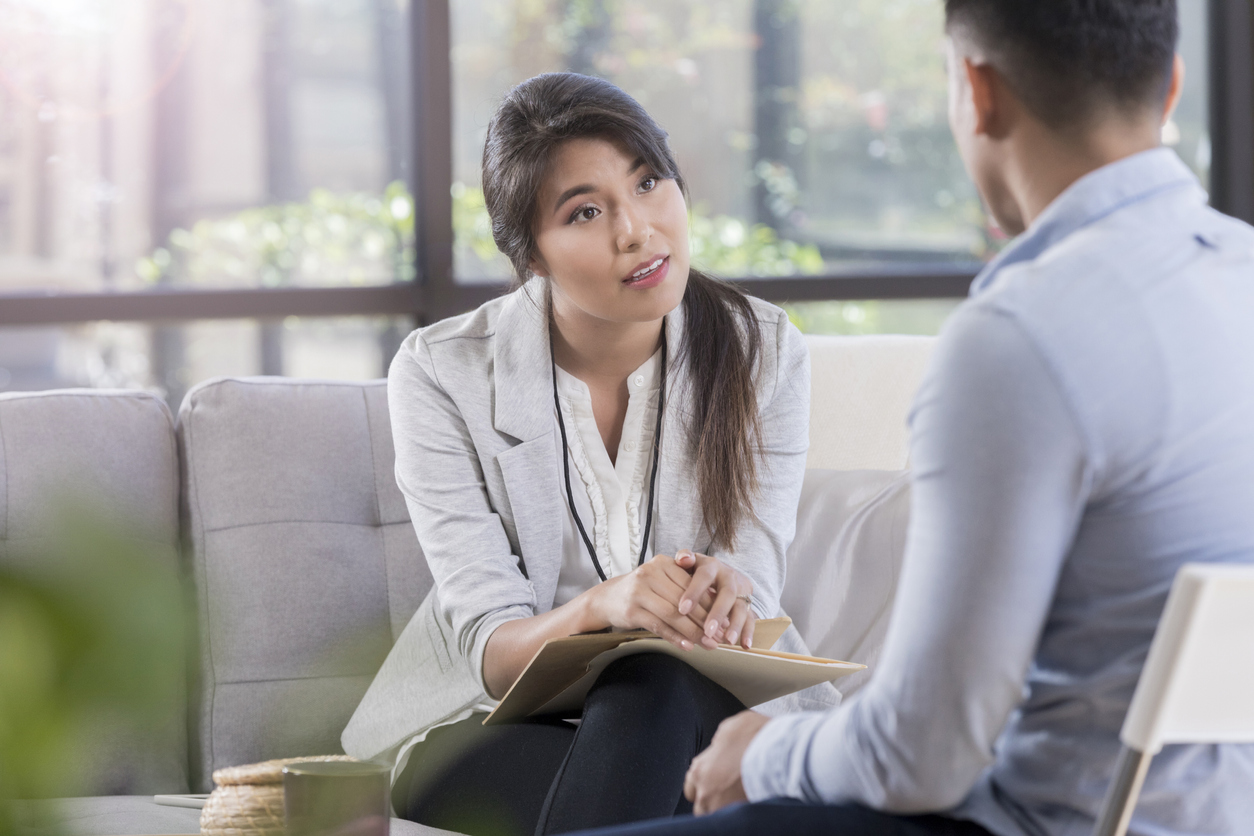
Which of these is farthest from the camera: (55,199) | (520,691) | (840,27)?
(840,27)

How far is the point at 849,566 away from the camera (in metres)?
1.77

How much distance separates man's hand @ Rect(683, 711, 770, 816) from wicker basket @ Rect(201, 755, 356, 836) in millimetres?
384

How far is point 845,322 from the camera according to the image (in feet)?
10.2

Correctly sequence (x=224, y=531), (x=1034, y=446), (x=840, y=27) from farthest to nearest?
(x=840, y=27) < (x=224, y=531) < (x=1034, y=446)

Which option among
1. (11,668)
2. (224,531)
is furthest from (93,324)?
(11,668)

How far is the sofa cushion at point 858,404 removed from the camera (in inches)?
77.4

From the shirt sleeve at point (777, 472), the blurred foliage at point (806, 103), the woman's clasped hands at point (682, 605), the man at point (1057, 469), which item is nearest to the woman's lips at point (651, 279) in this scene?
the shirt sleeve at point (777, 472)

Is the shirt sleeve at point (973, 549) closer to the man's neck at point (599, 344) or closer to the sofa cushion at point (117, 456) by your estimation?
the man's neck at point (599, 344)

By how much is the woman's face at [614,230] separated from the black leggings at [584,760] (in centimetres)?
49

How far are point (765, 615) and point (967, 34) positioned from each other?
0.91m

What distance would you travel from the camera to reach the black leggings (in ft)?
3.84

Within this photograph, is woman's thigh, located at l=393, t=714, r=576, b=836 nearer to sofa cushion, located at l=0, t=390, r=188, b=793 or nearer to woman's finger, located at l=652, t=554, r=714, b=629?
woman's finger, located at l=652, t=554, r=714, b=629

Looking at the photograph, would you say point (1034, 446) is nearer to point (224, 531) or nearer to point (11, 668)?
point (11, 668)

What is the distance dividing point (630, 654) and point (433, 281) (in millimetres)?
1652
